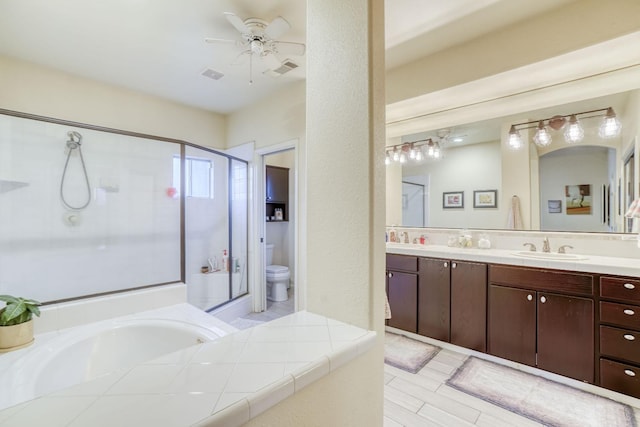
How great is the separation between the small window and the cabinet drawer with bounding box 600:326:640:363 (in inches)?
156

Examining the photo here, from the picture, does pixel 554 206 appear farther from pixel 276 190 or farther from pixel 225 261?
pixel 225 261

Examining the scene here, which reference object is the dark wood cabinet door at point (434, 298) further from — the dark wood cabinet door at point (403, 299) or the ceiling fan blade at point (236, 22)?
the ceiling fan blade at point (236, 22)

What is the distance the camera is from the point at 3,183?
8.38 feet

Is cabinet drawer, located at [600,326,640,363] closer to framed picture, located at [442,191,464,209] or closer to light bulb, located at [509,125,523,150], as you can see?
framed picture, located at [442,191,464,209]

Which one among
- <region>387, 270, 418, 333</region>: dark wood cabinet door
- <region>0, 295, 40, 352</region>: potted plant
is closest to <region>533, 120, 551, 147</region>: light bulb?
<region>387, 270, 418, 333</region>: dark wood cabinet door

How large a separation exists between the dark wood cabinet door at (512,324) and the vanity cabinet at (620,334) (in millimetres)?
381

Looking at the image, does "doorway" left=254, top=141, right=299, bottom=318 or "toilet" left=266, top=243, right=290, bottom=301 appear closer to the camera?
"doorway" left=254, top=141, right=299, bottom=318

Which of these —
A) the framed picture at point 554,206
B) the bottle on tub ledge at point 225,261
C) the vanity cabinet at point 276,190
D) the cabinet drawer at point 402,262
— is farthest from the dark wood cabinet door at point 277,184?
the framed picture at point 554,206

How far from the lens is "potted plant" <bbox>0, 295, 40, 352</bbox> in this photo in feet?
5.52

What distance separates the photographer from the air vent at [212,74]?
3.00 m

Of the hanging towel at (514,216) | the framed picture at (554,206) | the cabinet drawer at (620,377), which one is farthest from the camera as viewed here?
the hanging towel at (514,216)

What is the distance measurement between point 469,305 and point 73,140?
3952 mm

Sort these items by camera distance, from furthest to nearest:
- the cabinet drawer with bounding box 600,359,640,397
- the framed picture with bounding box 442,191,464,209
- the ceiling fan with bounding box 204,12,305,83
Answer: the framed picture with bounding box 442,191,464,209
the ceiling fan with bounding box 204,12,305,83
the cabinet drawer with bounding box 600,359,640,397

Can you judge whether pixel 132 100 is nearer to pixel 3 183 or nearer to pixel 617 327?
pixel 3 183
